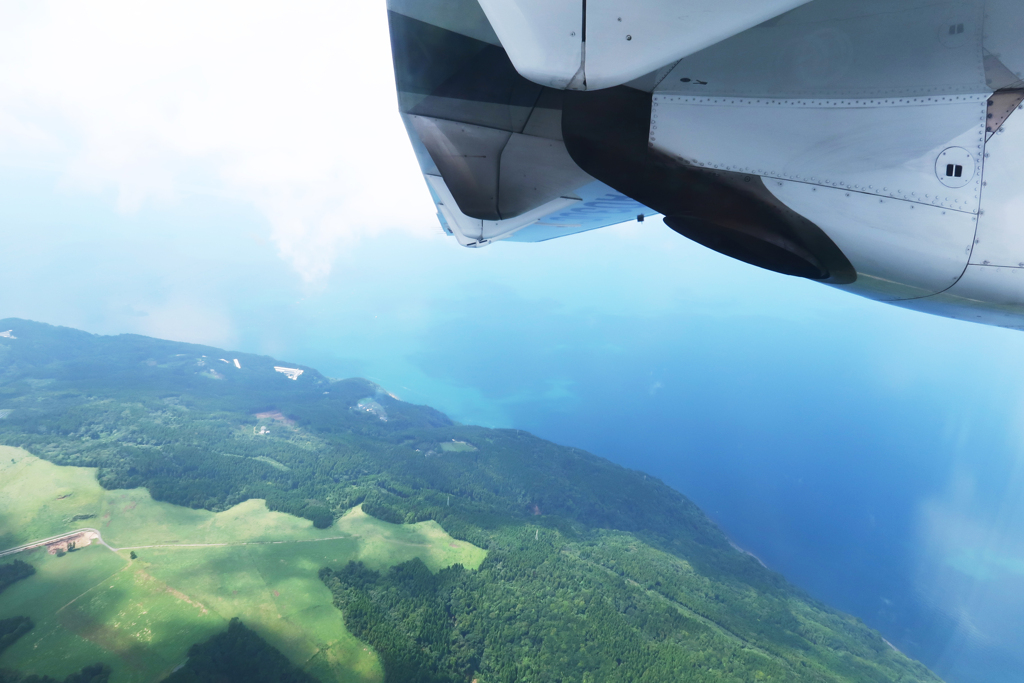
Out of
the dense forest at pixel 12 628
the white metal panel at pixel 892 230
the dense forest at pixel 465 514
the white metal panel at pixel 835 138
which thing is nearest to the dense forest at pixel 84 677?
the dense forest at pixel 12 628

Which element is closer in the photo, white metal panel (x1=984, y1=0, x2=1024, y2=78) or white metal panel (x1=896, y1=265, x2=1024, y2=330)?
white metal panel (x1=984, y1=0, x2=1024, y2=78)

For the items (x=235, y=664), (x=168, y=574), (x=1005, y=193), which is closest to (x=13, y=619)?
(x=168, y=574)

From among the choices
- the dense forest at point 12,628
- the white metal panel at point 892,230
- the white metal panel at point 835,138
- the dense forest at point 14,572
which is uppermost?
the white metal panel at point 835,138

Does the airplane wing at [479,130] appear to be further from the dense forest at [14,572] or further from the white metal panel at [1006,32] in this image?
the dense forest at [14,572]

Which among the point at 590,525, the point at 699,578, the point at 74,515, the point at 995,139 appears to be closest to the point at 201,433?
the point at 74,515

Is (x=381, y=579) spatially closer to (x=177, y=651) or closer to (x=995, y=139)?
(x=177, y=651)

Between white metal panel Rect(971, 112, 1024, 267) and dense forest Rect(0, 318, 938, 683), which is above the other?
white metal panel Rect(971, 112, 1024, 267)

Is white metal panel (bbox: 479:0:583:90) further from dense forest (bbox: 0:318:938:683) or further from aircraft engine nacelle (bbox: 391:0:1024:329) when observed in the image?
dense forest (bbox: 0:318:938:683)

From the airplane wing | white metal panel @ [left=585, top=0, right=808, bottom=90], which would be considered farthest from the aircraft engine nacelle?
Result: the airplane wing
